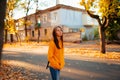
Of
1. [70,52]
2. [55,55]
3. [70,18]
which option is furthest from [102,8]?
[70,18]

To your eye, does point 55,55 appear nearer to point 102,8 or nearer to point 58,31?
point 58,31

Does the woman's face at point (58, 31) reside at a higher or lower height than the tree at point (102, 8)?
lower

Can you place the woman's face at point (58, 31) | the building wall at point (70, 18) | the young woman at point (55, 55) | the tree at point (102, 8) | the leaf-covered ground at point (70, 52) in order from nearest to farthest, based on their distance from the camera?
1. the woman's face at point (58, 31)
2. the young woman at point (55, 55)
3. the leaf-covered ground at point (70, 52)
4. the tree at point (102, 8)
5. the building wall at point (70, 18)

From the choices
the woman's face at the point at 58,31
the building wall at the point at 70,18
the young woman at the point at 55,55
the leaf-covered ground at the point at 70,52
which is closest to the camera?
the woman's face at the point at 58,31

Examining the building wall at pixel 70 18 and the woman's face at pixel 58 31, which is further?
the building wall at pixel 70 18

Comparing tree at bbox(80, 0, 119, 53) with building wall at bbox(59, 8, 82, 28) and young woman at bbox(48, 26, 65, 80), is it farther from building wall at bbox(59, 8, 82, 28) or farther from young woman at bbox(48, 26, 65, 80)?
building wall at bbox(59, 8, 82, 28)

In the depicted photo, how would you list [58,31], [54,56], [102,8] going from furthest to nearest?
1. [102,8]
2. [54,56]
3. [58,31]

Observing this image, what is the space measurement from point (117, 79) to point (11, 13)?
38133 millimetres

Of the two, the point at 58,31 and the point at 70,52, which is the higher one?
the point at 58,31

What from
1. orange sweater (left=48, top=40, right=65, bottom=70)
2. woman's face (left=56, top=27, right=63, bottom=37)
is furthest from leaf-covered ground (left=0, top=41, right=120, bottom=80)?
woman's face (left=56, top=27, right=63, bottom=37)

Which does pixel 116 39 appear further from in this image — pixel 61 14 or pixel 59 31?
pixel 59 31

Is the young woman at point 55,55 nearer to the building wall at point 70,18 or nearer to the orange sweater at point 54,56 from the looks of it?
the orange sweater at point 54,56

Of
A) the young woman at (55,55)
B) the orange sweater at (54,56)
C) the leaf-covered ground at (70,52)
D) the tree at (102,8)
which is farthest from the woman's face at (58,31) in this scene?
the tree at (102,8)

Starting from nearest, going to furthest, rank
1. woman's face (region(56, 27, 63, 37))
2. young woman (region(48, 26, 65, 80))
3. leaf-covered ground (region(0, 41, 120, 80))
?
woman's face (region(56, 27, 63, 37))
young woman (region(48, 26, 65, 80))
leaf-covered ground (region(0, 41, 120, 80))
